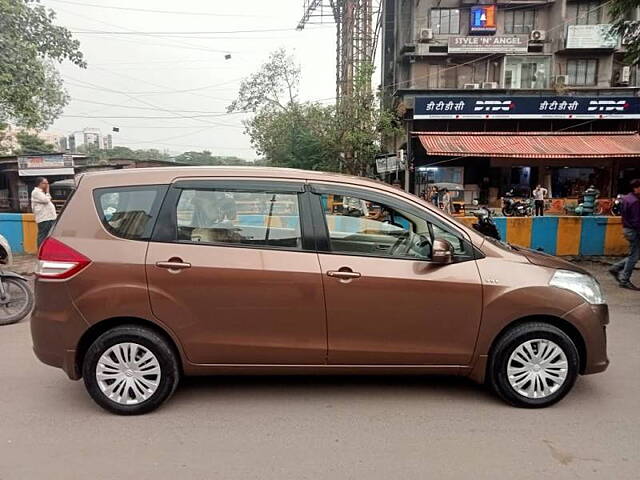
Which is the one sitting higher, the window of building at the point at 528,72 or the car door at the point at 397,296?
the window of building at the point at 528,72

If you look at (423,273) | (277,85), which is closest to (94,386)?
(423,273)

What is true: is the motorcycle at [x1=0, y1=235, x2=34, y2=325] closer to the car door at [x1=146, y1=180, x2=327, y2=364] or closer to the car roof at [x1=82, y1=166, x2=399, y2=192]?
the car roof at [x1=82, y1=166, x2=399, y2=192]

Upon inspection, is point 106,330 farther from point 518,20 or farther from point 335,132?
point 518,20

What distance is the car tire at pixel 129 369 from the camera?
332cm

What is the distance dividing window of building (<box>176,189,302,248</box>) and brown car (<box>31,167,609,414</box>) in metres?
0.01

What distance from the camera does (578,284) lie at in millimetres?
3508

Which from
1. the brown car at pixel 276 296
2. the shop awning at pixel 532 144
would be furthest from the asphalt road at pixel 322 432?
the shop awning at pixel 532 144

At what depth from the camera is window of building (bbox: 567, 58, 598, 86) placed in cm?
2592

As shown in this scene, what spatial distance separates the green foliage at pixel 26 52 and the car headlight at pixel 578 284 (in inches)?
392

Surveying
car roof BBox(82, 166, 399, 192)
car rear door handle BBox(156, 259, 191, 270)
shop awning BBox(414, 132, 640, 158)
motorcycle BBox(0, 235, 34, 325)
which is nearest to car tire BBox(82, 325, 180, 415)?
car rear door handle BBox(156, 259, 191, 270)

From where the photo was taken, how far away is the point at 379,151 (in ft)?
74.0

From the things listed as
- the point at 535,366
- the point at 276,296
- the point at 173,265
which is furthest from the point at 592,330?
the point at 173,265

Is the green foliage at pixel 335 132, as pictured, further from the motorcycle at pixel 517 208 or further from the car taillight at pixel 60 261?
the car taillight at pixel 60 261

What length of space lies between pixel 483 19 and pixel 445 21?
1973 millimetres
